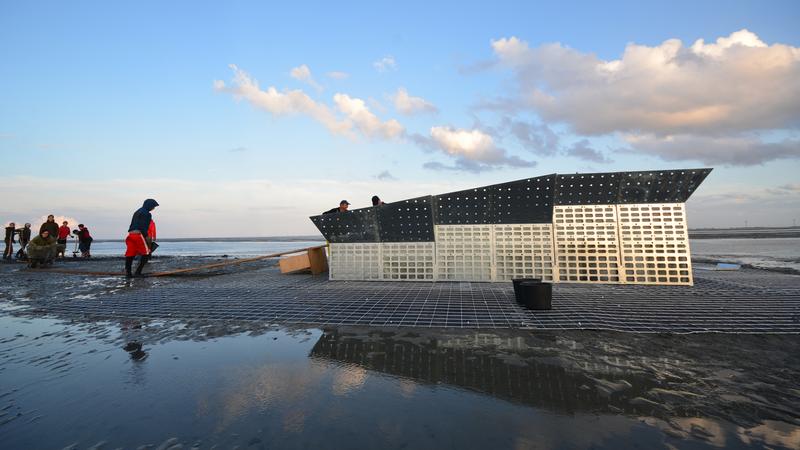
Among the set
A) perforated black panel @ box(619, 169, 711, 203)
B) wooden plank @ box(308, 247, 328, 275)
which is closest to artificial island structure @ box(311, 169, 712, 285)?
perforated black panel @ box(619, 169, 711, 203)

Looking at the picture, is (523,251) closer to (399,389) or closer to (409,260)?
(409,260)

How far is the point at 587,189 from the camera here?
26.1ft

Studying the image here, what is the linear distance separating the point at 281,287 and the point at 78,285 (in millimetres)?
5612

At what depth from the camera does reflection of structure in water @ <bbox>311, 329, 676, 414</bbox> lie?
100 inches

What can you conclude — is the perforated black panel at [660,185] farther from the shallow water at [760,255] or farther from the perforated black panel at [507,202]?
the shallow water at [760,255]

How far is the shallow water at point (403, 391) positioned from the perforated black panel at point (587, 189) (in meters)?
4.60

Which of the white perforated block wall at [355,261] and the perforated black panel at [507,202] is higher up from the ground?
the perforated black panel at [507,202]

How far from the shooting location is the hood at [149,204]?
10.3 m

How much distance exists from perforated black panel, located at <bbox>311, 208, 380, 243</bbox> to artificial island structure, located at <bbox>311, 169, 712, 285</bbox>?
0.09ft

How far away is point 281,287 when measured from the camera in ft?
27.0

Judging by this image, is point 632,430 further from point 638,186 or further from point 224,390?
point 638,186

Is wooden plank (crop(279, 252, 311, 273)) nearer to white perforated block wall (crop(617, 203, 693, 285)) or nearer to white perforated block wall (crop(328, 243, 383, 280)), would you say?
white perforated block wall (crop(328, 243, 383, 280))

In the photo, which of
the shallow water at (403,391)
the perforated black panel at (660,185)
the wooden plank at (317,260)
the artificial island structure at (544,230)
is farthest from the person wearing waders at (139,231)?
the perforated black panel at (660,185)

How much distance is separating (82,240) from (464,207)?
2356 cm
